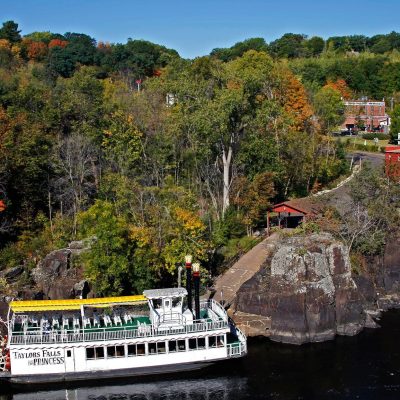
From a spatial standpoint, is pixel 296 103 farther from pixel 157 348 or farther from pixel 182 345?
pixel 157 348

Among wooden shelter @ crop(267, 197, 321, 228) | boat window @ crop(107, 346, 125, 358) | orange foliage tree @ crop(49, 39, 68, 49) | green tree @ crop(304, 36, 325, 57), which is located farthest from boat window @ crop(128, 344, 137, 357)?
green tree @ crop(304, 36, 325, 57)

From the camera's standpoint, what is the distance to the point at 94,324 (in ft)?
149

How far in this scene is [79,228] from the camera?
59.8 metres

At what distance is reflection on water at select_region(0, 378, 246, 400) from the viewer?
133 ft

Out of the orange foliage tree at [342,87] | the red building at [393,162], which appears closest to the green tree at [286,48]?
the orange foliage tree at [342,87]

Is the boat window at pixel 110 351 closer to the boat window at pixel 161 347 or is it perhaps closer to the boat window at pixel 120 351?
the boat window at pixel 120 351

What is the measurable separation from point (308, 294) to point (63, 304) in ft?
62.3

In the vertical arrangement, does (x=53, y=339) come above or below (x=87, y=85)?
below

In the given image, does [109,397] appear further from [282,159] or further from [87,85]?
[87,85]

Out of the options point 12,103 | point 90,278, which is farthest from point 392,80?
point 90,278

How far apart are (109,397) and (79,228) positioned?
22.3 metres

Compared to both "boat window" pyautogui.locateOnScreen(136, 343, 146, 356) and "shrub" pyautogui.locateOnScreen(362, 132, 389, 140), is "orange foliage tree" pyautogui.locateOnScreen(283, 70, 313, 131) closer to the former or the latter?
"shrub" pyautogui.locateOnScreen(362, 132, 389, 140)

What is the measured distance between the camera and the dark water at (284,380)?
4059 centimetres

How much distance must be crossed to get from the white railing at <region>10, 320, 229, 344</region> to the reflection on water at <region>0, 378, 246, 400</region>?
3.30m
